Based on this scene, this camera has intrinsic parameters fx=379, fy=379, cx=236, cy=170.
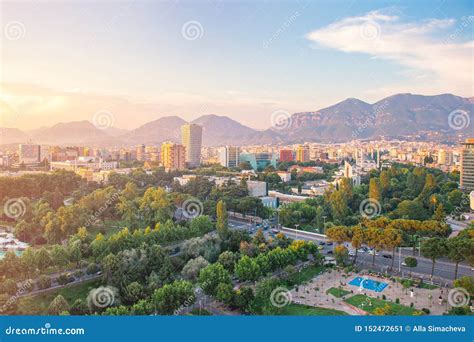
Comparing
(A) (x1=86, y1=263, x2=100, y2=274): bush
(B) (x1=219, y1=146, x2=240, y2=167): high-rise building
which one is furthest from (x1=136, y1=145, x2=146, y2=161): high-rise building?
(A) (x1=86, y1=263, x2=100, y2=274): bush

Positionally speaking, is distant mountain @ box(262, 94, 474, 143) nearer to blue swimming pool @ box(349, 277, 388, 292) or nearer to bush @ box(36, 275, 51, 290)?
blue swimming pool @ box(349, 277, 388, 292)

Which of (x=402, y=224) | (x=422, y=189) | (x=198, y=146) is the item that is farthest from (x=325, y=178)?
(x=402, y=224)

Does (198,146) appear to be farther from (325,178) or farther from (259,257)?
(259,257)

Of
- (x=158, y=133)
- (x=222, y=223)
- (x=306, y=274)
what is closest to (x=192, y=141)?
(x=158, y=133)

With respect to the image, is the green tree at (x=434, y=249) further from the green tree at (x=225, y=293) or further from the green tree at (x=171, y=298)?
the green tree at (x=171, y=298)

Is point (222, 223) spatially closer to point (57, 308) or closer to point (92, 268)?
point (92, 268)
